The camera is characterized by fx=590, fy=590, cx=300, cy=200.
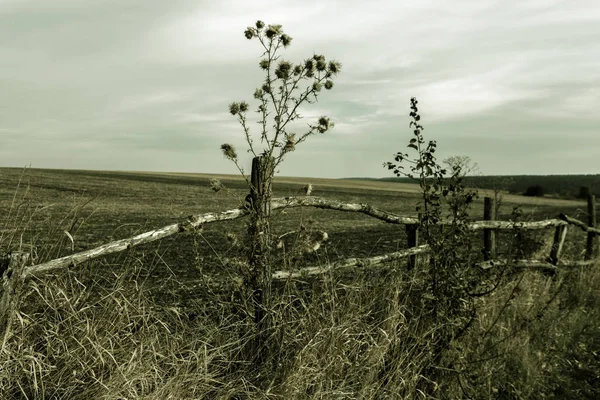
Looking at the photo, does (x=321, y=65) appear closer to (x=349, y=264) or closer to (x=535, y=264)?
(x=349, y=264)

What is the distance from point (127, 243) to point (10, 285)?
30.4 inches

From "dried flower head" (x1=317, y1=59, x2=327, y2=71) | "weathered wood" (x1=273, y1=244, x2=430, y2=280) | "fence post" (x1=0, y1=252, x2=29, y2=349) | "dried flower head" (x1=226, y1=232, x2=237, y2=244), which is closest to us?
"fence post" (x1=0, y1=252, x2=29, y2=349)

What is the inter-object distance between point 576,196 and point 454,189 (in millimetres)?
69492

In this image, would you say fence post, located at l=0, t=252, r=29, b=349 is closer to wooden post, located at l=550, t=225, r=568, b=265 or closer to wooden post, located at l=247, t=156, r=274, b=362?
wooden post, located at l=247, t=156, r=274, b=362

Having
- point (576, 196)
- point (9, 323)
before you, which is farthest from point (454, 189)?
point (576, 196)

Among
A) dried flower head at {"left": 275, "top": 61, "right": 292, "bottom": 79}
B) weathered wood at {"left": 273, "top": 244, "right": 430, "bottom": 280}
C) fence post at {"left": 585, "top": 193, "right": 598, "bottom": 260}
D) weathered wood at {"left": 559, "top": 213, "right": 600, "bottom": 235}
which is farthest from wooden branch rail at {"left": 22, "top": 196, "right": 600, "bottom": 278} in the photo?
fence post at {"left": 585, "top": 193, "right": 598, "bottom": 260}

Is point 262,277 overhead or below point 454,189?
below

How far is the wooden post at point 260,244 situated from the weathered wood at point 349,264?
22cm

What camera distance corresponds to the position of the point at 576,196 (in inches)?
2650

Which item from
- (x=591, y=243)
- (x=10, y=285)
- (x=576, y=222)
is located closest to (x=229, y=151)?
(x=10, y=285)

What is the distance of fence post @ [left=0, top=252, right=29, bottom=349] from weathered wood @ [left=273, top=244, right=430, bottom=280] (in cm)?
174

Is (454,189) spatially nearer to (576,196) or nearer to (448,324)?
(448,324)

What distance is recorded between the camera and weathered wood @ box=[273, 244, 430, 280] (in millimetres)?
4488

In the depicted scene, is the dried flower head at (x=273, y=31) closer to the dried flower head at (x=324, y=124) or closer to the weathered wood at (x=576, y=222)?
the dried flower head at (x=324, y=124)
